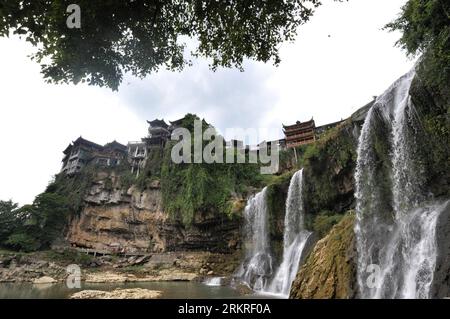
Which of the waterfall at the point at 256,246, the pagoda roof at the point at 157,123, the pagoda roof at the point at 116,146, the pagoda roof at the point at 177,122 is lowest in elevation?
the waterfall at the point at 256,246

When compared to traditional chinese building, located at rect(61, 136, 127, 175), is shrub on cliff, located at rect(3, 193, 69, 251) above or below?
below

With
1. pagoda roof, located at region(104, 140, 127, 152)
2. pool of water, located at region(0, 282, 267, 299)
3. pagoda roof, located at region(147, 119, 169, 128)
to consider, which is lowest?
pool of water, located at region(0, 282, 267, 299)

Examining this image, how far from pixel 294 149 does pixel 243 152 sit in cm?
662

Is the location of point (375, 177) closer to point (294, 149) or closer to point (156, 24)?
point (156, 24)

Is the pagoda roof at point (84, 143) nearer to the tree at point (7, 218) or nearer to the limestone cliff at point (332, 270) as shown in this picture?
the tree at point (7, 218)

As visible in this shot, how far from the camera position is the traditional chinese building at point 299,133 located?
40.3m

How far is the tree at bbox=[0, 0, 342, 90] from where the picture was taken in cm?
638

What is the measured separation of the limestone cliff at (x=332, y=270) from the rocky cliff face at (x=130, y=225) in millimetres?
19832

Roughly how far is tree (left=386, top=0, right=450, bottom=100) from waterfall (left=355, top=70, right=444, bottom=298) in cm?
215

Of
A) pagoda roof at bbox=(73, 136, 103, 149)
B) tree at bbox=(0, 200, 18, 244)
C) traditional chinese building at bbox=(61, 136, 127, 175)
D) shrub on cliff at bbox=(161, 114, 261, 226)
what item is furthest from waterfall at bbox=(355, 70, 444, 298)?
pagoda roof at bbox=(73, 136, 103, 149)

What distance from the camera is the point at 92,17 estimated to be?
21.4 feet

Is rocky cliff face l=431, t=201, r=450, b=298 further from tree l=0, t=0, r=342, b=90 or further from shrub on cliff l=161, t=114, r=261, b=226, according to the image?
shrub on cliff l=161, t=114, r=261, b=226

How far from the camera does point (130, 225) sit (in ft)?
122

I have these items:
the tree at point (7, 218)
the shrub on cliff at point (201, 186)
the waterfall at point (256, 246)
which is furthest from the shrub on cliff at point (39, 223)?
the waterfall at point (256, 246)
